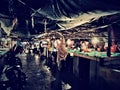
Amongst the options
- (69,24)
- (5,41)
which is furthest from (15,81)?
(5,41)

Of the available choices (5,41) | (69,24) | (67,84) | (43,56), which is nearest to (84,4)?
(69,24)

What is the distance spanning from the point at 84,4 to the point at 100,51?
643 centimetres

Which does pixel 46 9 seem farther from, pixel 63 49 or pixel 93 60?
pixel 63 49

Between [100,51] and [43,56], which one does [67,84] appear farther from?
[43,56]

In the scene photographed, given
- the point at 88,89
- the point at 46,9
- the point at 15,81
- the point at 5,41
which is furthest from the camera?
the point at 5,41

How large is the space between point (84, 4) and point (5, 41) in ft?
47.2

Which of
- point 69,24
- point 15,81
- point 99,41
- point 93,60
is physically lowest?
point 15,81

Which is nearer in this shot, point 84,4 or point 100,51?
point 84,4

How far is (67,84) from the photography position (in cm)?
1033

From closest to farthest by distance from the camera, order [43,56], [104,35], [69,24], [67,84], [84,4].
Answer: [84,4] < [69,24] < [67,84] < [104,35] < [43,56]

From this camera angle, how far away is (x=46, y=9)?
21.6 ft

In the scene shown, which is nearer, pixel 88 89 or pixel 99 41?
pixel 88 89

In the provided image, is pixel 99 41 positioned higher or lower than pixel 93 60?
higher

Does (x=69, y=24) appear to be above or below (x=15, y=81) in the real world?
above
